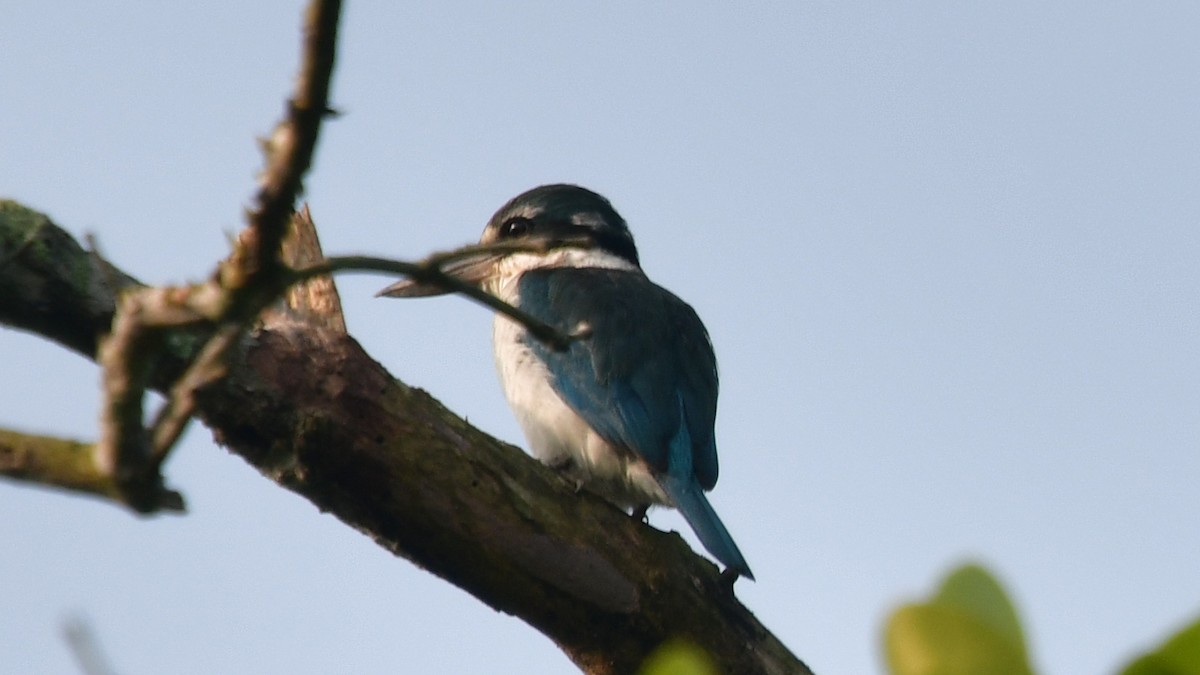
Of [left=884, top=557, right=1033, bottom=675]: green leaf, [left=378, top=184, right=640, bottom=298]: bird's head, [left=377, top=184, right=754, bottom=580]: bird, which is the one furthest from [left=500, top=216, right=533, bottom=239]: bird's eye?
[left=884, top=557, right=1033, bottom=675]: green leaf


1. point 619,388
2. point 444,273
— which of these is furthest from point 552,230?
point 444,273

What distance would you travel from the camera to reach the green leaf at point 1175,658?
109 cm

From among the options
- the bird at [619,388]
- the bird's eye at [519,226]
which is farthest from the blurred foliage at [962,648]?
the bird's eye at [519,226]

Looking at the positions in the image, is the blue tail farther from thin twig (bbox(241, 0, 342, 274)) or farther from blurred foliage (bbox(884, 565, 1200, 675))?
blurred foliage (bbox(884, 565, 1200, 675))

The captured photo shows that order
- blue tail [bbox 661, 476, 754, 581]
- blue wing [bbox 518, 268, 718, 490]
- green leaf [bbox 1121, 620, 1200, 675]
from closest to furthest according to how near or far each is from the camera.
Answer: green leaf [bbox 1121, 620, 1200, 675] → blue tail [bbox 661, 476, 754, 581] → blue wing [bbox 518, 268, 718, 490]

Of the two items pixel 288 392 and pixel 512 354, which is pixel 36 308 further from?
pixel 512 354

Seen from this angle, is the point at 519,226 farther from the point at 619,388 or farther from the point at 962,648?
the point at 962,648

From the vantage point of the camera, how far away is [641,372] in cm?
524

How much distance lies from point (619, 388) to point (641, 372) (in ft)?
0.50

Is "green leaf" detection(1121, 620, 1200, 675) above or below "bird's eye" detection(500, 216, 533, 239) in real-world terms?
above

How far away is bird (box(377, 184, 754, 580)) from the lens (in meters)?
4.86

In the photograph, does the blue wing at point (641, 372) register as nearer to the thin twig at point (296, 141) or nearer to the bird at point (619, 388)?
the bird at point (619, 388)

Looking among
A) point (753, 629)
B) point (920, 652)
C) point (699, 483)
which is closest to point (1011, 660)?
point (920, 652)

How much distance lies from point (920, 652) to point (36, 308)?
245cm
